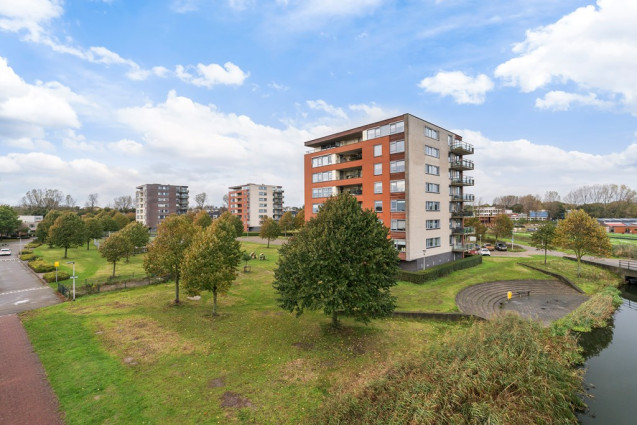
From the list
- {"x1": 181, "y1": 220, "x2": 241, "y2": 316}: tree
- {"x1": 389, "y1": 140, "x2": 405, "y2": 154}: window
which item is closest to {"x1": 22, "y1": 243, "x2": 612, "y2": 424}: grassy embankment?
{"x1": 181, "y1": 220, "x2": 241, "y2": 316}: tree

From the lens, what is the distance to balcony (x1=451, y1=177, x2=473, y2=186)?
153ft

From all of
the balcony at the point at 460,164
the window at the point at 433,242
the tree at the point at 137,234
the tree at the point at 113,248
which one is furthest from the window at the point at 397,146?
the tree at the point at 137,234

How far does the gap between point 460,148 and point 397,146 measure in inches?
522

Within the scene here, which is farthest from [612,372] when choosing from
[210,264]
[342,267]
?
[210,264]

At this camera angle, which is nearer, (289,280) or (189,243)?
(289,280)

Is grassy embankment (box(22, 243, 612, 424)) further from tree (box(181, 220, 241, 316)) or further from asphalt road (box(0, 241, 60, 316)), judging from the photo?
asphalt road (box(0, 241, 60, 316))

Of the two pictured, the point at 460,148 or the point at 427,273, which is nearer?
the point at 427,273

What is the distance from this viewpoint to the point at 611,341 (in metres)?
23.3

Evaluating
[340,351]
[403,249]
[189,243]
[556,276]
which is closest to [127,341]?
[189,243]

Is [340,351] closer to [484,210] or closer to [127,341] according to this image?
[127,341]

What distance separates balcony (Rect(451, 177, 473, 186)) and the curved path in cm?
1658

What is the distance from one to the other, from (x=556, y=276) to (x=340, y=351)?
39.3 metres

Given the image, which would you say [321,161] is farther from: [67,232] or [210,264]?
[67,232]

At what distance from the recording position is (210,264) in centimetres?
2370
